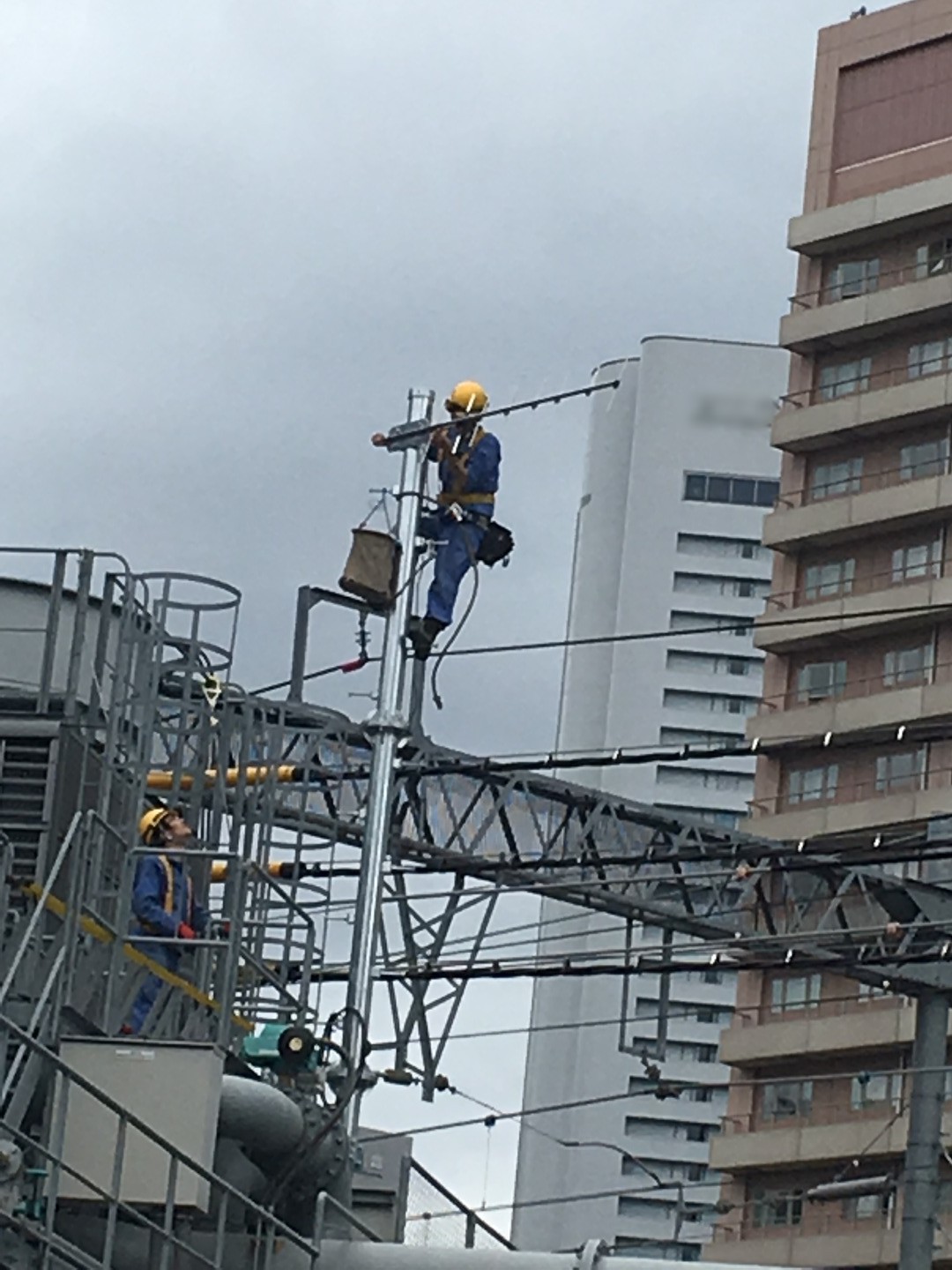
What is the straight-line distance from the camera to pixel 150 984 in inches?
851

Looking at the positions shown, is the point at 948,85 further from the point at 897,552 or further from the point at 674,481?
the point at 674,481

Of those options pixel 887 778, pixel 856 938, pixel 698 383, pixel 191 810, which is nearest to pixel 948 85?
pixel 887 778

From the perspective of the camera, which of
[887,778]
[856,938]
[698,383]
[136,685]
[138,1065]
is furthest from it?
[698,383]

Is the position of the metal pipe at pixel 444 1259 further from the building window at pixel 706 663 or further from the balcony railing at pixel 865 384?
the building window at pixel 706 663

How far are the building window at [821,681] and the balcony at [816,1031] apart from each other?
28.2ft

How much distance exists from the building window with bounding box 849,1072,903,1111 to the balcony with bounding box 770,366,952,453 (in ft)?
59.9

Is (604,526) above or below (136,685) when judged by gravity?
above

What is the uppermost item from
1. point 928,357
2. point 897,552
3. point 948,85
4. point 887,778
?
point 948,85

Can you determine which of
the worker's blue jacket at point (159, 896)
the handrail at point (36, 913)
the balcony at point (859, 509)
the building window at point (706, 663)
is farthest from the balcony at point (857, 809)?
the handrail at point (36, 913)

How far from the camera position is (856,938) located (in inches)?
1393

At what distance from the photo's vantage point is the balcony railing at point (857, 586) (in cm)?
8150

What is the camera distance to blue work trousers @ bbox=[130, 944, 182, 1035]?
21.5m

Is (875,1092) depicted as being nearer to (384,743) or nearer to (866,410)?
(866,410)

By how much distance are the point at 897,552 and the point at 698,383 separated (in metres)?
38.9
